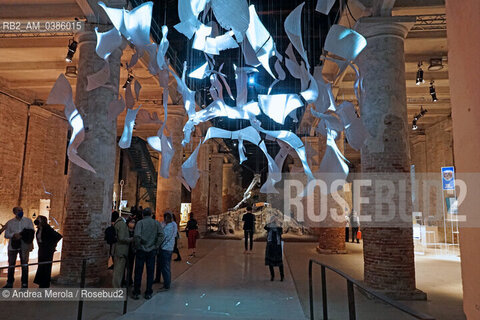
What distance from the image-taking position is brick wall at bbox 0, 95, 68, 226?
12945 millimetres

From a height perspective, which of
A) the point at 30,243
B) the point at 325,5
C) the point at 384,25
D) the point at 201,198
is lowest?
the point at 30,243

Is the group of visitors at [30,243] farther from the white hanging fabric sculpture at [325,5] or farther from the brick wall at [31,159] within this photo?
the brick wall at [31,159]

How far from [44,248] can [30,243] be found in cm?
61

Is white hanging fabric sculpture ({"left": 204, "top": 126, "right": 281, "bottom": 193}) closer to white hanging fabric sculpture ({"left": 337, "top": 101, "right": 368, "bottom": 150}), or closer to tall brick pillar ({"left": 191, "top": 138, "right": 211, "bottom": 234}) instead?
white hanging fabric sculpture ({"left": 337, "top": 101, "right": 368, "bottom": 150})

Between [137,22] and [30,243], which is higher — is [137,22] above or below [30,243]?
above

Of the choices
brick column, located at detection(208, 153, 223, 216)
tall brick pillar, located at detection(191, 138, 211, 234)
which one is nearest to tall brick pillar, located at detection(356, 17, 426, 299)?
tall brick pillar, located at detection(191, 138, 211, 234)

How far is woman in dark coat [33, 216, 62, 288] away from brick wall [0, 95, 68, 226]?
7.71 m

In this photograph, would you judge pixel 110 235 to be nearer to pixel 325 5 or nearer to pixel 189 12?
pixel 189 12

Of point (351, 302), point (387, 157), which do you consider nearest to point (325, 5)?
point (351, 302)

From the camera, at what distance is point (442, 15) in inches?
300

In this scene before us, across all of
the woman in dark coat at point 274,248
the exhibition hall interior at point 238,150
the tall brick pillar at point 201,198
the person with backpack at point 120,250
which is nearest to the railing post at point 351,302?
the exhibition hall interior at point 238,150

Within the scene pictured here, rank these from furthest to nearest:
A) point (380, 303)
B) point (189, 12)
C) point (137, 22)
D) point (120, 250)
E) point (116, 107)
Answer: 1. point (120, 250)
2. point (380, 303)
3. point (116, 107)
4. point (189, 12)
5. point (137, 22)

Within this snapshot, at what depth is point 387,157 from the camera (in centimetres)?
648

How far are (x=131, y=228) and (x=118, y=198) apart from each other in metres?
21.2
